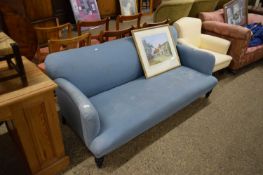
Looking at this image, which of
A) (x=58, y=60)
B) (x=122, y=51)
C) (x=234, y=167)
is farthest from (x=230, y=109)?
(x=58, y=60)

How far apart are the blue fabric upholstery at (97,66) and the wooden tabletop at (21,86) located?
252mm

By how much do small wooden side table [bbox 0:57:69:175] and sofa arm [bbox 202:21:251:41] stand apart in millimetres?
2509

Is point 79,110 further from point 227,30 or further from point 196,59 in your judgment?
point 227,30

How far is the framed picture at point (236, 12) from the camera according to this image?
3242mm

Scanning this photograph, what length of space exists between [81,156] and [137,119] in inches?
22.2

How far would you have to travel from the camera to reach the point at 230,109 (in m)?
2.27

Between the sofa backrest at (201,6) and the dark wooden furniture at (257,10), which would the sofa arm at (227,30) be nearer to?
the sofa backrest at (201,6)

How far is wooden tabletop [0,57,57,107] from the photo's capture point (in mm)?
1080

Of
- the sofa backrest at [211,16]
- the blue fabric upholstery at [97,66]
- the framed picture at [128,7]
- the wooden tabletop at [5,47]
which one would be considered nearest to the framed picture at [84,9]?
the framed picture at [128,7]

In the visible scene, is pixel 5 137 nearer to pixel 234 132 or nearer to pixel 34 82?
pixel 34 82

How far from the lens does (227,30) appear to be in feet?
9.29

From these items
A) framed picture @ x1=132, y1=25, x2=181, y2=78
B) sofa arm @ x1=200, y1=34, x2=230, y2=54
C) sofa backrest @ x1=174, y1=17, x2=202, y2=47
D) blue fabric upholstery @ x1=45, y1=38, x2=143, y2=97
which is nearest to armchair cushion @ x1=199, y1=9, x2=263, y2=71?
sofa arm @ x1=200, y1=34, x2=230, y2=54

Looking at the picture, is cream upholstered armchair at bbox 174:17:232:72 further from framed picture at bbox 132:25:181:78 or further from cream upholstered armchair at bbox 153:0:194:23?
framed picture at bbox 132:25:181:78

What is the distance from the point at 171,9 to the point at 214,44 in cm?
77
